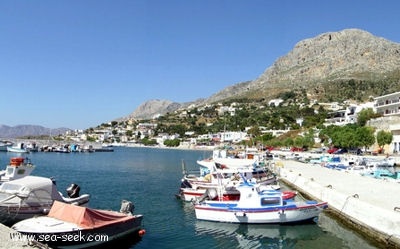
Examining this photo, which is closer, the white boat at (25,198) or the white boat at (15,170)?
the white boat at (25,198)

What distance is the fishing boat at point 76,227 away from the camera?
17.7 meters

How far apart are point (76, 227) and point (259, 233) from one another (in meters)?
11.2

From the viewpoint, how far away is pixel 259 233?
24031 millimetres

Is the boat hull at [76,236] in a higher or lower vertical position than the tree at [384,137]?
lower

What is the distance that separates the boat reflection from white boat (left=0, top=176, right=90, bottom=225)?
9.09m

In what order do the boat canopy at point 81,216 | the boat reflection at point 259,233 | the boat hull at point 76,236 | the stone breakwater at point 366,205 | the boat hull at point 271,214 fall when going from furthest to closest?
1. the boat hull at point 271,214
2. the boat reflection at point 259,233
3. the stone breakwater at point 366,205
4. the boat canopy at point 81,216
5. the boat hull at point 76,236

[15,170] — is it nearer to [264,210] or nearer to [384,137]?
[264,210]

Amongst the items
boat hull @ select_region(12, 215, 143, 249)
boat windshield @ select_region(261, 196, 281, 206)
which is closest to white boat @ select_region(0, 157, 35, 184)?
boat hull @ select_region(12, 215, 143, 249)

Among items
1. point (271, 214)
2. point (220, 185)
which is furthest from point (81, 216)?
point (220, 185)

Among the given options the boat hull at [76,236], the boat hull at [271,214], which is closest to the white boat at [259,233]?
the boat hull at [271,214]

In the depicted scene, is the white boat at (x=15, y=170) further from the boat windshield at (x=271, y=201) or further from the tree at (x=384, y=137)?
the tree at (x=384, y=137)

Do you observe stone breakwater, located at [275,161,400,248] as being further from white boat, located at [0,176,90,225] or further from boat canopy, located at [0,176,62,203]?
boat canopy, located at [0,176,62,203]

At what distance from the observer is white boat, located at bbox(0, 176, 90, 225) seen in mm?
20500

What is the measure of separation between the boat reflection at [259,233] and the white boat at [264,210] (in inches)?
16.1
